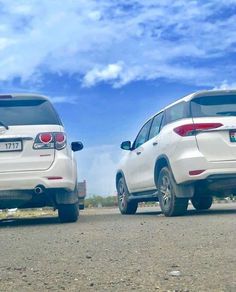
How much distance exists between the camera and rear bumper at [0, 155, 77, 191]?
7734 mm

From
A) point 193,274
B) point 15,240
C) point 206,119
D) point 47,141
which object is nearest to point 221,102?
point 206,119

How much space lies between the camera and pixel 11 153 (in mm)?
7773

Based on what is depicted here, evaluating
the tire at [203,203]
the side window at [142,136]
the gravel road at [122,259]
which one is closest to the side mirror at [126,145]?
the side window at [142,136]

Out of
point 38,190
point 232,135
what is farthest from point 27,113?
point 232,135

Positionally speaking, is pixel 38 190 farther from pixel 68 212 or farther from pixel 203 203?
pixel 203 203

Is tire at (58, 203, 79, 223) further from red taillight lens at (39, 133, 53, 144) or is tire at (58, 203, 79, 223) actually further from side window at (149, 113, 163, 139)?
side window at (149, 113, 163, 139)

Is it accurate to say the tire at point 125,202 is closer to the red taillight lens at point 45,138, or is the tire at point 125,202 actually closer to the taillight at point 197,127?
the taillight at point 197,127

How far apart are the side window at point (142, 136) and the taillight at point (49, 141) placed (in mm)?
2865

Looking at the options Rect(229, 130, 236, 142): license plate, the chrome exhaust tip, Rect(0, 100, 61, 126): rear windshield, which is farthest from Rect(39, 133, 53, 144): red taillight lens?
Rect(229, 130, 236, 142): license plate

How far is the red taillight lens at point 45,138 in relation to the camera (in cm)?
779

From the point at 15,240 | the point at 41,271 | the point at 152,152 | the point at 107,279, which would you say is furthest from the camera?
the point at 152,152

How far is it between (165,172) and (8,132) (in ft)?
8.46

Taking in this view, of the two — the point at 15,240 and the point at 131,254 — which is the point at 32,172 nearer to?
the point at 15,240

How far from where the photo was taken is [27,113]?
26.4 feet
